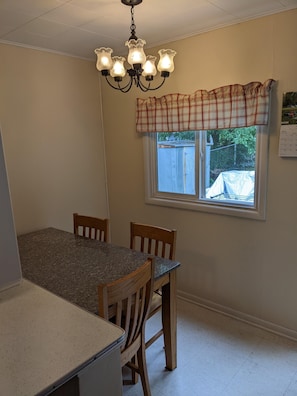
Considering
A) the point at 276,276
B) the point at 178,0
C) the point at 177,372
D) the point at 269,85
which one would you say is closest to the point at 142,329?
the point at 177,372

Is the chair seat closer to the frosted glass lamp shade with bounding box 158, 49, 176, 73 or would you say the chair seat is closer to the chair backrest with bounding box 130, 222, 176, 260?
the chair backrest with bounding box 130, 222, 176, 260

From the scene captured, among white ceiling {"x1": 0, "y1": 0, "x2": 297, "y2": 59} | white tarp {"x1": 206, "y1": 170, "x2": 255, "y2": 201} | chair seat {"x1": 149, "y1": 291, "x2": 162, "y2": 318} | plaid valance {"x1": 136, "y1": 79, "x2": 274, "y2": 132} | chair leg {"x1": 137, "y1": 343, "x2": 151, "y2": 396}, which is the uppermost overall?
white ceiling {"x1": 0, "y1": 0, "x2": 297, "y2": 59}

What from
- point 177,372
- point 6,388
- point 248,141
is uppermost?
point 248,141

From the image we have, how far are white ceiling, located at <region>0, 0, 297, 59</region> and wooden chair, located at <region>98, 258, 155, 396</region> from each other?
1619 millimetres

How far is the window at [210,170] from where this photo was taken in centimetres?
228

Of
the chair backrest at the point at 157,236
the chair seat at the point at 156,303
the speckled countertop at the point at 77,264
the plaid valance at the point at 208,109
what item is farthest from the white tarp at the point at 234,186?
the chair seat at the point at 156,303

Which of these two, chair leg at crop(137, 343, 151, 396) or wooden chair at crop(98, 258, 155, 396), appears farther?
chair leg at crop(137, 343, 151, 396)

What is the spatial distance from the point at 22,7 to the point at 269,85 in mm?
1695

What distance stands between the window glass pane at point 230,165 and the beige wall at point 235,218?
185 mm

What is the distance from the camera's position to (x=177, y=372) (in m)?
1.98

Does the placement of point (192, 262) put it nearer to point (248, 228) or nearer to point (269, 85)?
point (248, 228)

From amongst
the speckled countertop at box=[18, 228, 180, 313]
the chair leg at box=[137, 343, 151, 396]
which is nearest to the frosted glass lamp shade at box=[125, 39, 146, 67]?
the speckled countertop at box=[18, 228, 180, 313]

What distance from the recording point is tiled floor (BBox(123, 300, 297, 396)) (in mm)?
1838

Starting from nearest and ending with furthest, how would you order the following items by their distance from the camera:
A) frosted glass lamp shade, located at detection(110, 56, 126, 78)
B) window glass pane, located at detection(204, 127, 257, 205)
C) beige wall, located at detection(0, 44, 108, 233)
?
frosted glass lamp shade, located at detection(110, 56, 126, 78), window glass pane, located at detection(204, 127, 257, 205), beige wall, located at detection(0, 44, 108, 233)
